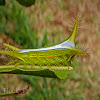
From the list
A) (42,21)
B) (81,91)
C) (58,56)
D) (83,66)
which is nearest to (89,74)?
(83,66)

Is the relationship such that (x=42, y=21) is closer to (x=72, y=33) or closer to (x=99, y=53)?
(x=99, y=53)

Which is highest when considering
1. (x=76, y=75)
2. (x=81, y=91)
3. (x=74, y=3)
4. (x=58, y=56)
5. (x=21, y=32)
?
(x=74, y=3)

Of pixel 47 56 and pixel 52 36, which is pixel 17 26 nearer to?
pixel 52 36

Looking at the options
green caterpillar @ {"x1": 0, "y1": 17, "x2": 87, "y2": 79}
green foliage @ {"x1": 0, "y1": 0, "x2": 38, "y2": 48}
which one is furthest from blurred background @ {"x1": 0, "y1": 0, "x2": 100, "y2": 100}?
green caterpillar @ {"x1": 0, "y1": 17, "x2": 87, "y2": 79}

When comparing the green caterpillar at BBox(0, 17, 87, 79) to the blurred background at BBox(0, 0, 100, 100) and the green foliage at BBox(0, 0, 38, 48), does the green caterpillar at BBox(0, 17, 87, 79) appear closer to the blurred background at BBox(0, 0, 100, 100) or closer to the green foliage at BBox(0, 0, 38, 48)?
the blurred background at BBox(0, 0, 100, 100)

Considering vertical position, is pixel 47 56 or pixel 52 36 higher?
pixel 52 36

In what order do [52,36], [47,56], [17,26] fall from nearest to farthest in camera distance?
1. [47,56]
2. [17,26]
3. [52,36]

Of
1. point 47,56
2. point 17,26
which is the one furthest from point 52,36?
point 47,56

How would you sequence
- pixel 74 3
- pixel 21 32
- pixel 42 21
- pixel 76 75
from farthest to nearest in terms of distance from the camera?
pixel 74 3
pixel 42 21
pixel 76 75
pixel 21 32
